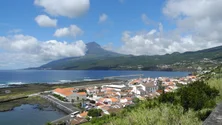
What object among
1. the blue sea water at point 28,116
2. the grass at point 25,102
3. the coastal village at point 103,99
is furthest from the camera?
the grass at point 25,102

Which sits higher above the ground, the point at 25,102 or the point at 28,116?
the point at 25,102

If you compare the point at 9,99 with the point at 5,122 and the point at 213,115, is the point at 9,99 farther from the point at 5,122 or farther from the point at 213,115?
the point at 213,115

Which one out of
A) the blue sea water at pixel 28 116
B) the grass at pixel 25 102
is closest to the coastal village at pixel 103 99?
the blue sea water at pixel 28 116

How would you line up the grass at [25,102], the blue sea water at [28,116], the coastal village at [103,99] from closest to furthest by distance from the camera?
the coastal village at [103,99]
the blue sea water at [28,116]
the grass at [25,102]

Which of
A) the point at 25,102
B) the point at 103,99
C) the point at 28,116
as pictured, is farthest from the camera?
the point at 25,102

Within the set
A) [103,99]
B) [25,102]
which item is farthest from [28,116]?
[103,99]

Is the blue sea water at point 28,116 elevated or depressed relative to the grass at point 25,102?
depressed

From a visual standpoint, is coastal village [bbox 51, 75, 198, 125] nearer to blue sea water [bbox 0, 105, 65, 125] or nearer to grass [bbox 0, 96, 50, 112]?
blue sea water [bbox 0, 105, 65, 125]

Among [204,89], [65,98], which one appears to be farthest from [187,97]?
[65,98]

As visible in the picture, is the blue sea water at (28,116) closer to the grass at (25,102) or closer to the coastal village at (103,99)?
the grass at (25,102)

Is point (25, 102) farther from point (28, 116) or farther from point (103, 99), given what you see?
point (103, 99)

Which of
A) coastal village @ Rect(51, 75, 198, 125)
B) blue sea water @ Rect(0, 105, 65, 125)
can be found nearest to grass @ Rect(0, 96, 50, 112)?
blue sea water @ Rect(0, 105, 65, 125)
